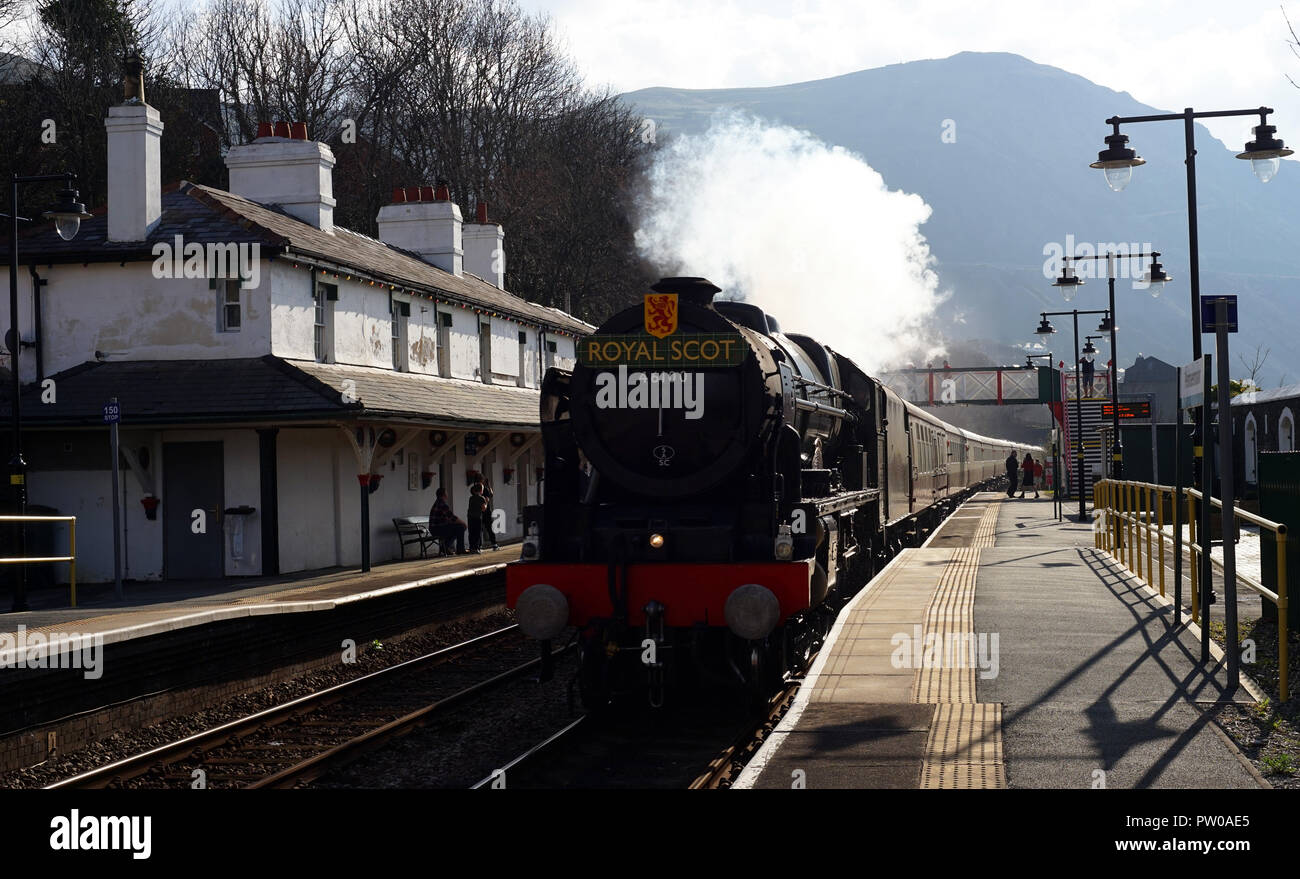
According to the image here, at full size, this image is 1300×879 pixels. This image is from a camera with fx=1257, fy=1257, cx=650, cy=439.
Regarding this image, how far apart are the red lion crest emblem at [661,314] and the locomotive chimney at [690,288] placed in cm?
60

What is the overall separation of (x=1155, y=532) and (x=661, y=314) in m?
13.4

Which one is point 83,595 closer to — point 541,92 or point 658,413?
point 658,413

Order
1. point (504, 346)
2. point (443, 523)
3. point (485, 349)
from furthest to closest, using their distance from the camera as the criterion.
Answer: point (504, 346) → point (485, 349) → point (443, 523)

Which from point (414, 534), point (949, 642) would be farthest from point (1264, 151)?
point (414, 534)

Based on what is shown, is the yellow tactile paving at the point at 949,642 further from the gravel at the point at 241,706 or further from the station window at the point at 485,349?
the station window at the point at 485,349

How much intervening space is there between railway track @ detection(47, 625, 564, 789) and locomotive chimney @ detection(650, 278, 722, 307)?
3986 mm

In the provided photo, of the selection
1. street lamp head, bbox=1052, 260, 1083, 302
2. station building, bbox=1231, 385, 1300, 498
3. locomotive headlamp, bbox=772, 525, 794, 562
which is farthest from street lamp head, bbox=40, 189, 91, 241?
station building, bbox=1231, 385, 1300, 498

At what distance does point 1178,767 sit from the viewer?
7.25 m

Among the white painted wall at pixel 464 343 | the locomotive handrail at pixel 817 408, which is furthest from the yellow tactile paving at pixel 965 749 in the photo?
the white painted wall at pixel 464 343

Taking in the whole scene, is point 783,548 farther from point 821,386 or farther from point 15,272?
point 15,272

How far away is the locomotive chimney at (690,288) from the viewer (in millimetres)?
10344

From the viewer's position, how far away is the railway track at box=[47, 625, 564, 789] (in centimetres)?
876

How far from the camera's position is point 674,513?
9.70m
